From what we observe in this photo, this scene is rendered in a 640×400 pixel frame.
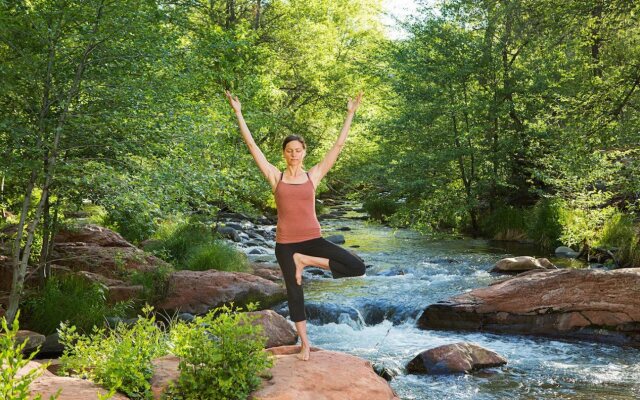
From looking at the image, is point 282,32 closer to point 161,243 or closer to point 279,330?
point 161,243

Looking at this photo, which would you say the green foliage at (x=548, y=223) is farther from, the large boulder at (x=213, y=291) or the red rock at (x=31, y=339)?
the red rock at (x=31, y=339)

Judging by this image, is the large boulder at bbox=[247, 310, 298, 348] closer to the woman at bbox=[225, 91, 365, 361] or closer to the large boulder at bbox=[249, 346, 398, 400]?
the large boulder at bbox=[249, 346, 398, 400]

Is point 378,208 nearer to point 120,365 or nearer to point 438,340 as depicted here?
point 438,340

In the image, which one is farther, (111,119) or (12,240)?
(12,240)

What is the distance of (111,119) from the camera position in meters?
7.50

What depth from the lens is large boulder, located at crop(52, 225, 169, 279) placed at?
11.5m

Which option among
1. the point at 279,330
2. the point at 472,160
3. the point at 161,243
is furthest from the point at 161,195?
the point at 472,160

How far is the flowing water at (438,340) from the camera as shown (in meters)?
8.08

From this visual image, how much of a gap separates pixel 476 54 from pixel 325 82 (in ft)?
23.2

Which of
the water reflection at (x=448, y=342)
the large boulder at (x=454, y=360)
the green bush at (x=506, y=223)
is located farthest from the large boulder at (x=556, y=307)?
the green bush at (x=506, y=223)

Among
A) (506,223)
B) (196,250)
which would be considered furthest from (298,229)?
(506,223)

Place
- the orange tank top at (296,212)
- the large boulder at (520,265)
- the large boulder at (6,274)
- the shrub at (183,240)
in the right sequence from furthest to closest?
the shrub at (183,240) < the large boulder at (520,265) < the large boulder at (6,274) < the orange tank top at (296,212)

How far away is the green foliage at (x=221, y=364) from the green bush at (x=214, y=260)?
903cm

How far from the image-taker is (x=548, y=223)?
18859mm
